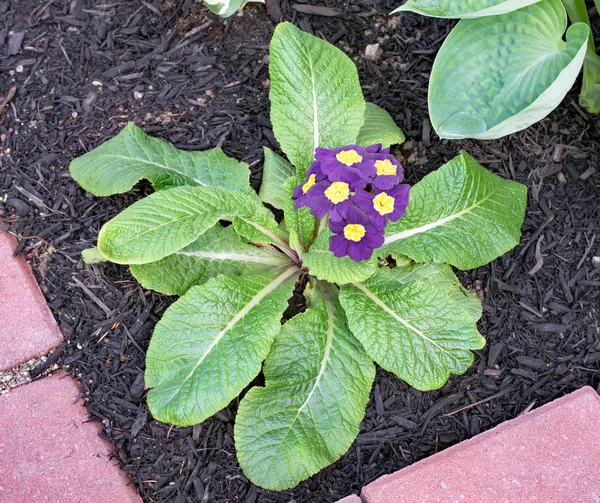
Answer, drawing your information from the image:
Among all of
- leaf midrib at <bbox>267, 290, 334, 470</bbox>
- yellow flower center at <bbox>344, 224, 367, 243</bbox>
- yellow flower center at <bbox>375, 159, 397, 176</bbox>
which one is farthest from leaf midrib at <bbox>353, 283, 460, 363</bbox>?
yellow flower center at <bbox>375, 159, 397, 176</bbox>

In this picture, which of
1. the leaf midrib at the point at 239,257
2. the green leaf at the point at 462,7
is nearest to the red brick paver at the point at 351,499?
the leaf midrib at the point at 239,257

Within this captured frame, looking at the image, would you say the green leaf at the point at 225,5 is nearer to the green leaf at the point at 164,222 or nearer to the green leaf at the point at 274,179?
the green leaf at the point at 274,179

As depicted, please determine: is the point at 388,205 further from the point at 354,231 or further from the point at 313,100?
the point at 313,100

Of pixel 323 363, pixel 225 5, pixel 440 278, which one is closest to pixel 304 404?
pixel 323 363

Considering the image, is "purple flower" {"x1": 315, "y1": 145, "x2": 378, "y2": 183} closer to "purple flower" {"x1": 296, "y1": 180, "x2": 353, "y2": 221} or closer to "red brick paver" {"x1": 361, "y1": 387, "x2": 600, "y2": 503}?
"purple flower" {"x1": 296, "y1": 180, "x2": 353, "y2": 221}

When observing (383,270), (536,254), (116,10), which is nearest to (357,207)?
(383,270)

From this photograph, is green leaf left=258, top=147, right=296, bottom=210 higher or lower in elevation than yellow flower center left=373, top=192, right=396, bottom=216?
lower

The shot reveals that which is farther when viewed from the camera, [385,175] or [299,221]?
[299,221]

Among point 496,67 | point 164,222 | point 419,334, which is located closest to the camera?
point 164,222
